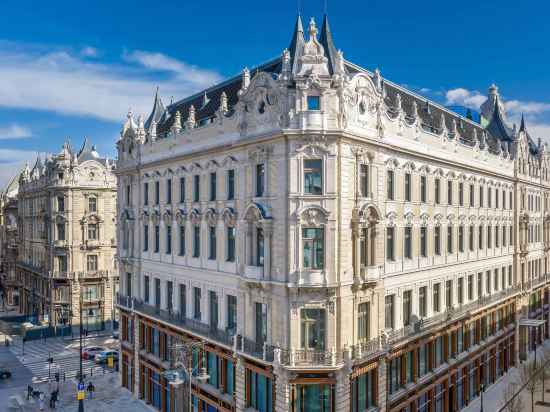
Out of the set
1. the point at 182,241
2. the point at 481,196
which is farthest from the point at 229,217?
the point at 481,196

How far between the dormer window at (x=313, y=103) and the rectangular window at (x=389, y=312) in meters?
13.2

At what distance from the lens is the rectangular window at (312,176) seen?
27.0 metres

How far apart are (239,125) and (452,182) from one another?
1928cm

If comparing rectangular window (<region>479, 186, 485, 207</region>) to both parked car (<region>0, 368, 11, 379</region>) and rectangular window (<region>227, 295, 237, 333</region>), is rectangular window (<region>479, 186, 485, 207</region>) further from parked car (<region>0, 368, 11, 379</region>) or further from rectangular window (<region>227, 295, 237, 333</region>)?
parked car (<region>0, 368, 11, 379</region>)

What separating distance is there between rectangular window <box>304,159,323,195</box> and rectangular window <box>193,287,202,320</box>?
12.9 m

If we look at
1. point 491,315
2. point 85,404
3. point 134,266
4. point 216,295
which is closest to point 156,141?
point 134,266

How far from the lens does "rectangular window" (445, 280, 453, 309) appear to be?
128 feet

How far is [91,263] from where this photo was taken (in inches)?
2822

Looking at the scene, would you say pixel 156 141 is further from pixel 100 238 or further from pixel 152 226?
pixel 100 238

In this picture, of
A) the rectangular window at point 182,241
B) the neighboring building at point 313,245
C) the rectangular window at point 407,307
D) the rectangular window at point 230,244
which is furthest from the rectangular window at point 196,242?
the rectangular window at point 407,307

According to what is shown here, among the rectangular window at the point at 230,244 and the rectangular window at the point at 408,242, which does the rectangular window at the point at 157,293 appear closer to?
the rectangular window at the point at 230,244

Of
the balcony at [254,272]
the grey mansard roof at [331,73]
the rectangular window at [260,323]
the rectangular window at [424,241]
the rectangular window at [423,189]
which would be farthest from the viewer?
the rectangular window at [424,241]

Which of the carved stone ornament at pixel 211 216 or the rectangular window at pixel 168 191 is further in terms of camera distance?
the rectangular window at pixel 168 191

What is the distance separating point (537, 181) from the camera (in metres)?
57.6
